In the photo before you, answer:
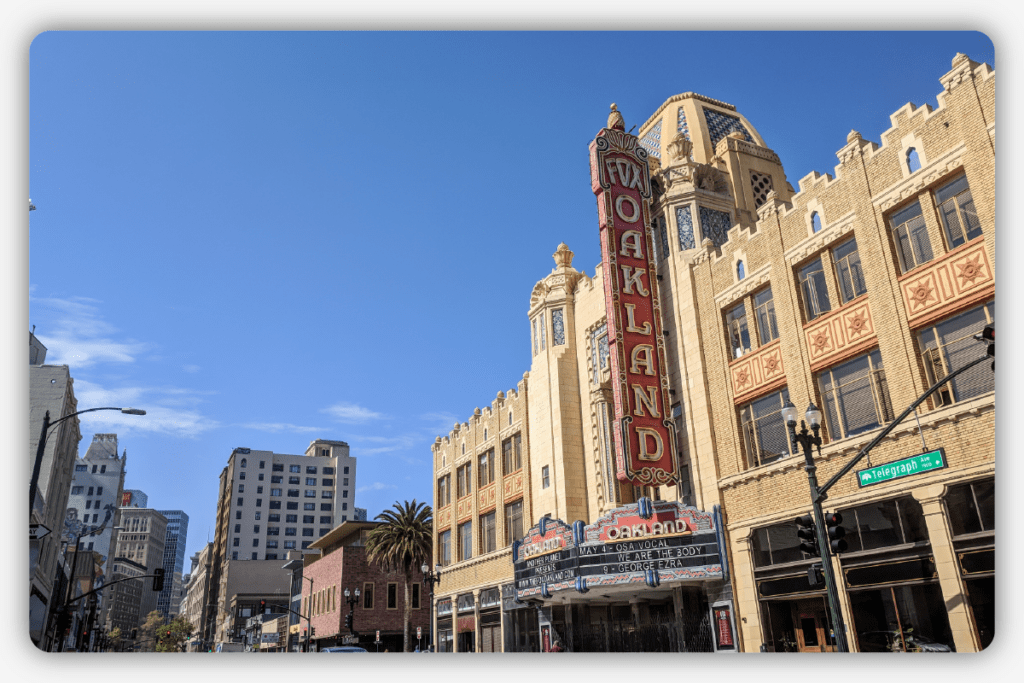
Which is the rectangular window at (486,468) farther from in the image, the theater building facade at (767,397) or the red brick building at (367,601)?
the red brick building at (367,601)

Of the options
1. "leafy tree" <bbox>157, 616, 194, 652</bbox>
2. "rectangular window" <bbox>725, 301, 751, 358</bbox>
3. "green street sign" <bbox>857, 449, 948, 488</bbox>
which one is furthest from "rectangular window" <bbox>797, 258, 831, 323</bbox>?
"leafy tree" <bbox>157, 616, 194, 652</bbox>

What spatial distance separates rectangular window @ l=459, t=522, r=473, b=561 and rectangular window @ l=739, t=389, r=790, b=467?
22.1 meters

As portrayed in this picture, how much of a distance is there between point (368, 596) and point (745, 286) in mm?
51570

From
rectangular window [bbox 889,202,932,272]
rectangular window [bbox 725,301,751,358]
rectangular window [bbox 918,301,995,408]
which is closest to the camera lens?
rectangular window [bbox 918,301,995,408]

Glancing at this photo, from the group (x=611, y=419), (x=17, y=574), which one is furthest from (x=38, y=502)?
(x=611, y=419)

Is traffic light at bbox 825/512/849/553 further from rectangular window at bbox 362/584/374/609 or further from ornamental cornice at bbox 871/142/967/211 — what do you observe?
rectangular window at bbox 362/584/374/609

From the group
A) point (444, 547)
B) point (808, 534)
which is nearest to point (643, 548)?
point (808, 534)

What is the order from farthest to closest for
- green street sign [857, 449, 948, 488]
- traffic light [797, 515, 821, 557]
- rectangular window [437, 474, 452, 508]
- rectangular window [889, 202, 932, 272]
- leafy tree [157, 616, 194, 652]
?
leafy tree [157, 616, 194, 652], rectangular window [437, 474, 452, 508], rectangular window [889, 202, 932, 272], green street sign [857, 449, 948, 488], traffic light [797, 515, 821, 557]

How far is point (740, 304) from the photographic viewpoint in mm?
27156

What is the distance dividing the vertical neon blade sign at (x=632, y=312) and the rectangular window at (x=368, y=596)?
46.1 m

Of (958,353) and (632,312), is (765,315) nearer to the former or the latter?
(632,312)

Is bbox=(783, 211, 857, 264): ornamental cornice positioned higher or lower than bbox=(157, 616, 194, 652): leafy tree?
higher

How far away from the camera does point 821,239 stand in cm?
2375

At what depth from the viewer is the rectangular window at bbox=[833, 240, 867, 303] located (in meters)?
22.5
